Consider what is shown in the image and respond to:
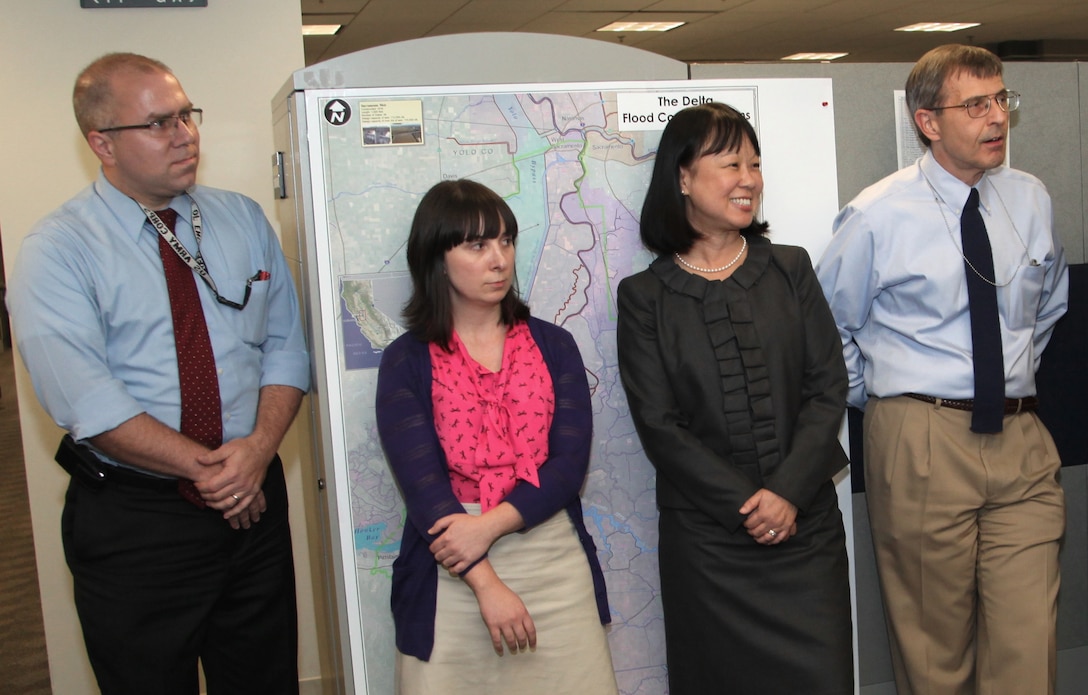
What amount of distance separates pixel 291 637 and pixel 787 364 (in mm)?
1416

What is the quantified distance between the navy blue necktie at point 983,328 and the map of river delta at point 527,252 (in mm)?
835

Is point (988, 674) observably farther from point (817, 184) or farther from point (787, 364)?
point (817, 184)

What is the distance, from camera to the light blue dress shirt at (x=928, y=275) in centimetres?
244

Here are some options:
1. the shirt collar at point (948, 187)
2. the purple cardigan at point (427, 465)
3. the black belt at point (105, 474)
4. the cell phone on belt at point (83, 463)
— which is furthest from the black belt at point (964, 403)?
the cell phone on belt at point (83, 463)

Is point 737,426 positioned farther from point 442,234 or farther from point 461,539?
point 442,234

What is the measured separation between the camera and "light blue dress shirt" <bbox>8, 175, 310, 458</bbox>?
202 centimetres

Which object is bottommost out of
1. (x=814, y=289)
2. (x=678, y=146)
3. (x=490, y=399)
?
(x=490, y=399)

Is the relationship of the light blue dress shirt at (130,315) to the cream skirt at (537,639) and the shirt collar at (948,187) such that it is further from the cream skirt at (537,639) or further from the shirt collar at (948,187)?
the shirt collar at (948,187)

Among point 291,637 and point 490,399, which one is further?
point 291,637

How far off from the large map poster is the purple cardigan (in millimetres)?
201

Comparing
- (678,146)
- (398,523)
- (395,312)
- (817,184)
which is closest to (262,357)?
(395,312)

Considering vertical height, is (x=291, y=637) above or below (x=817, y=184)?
below

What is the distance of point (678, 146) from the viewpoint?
2.26 metres

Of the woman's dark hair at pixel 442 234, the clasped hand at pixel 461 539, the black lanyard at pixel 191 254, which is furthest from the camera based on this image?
the black lanyard at pixel 191 254
